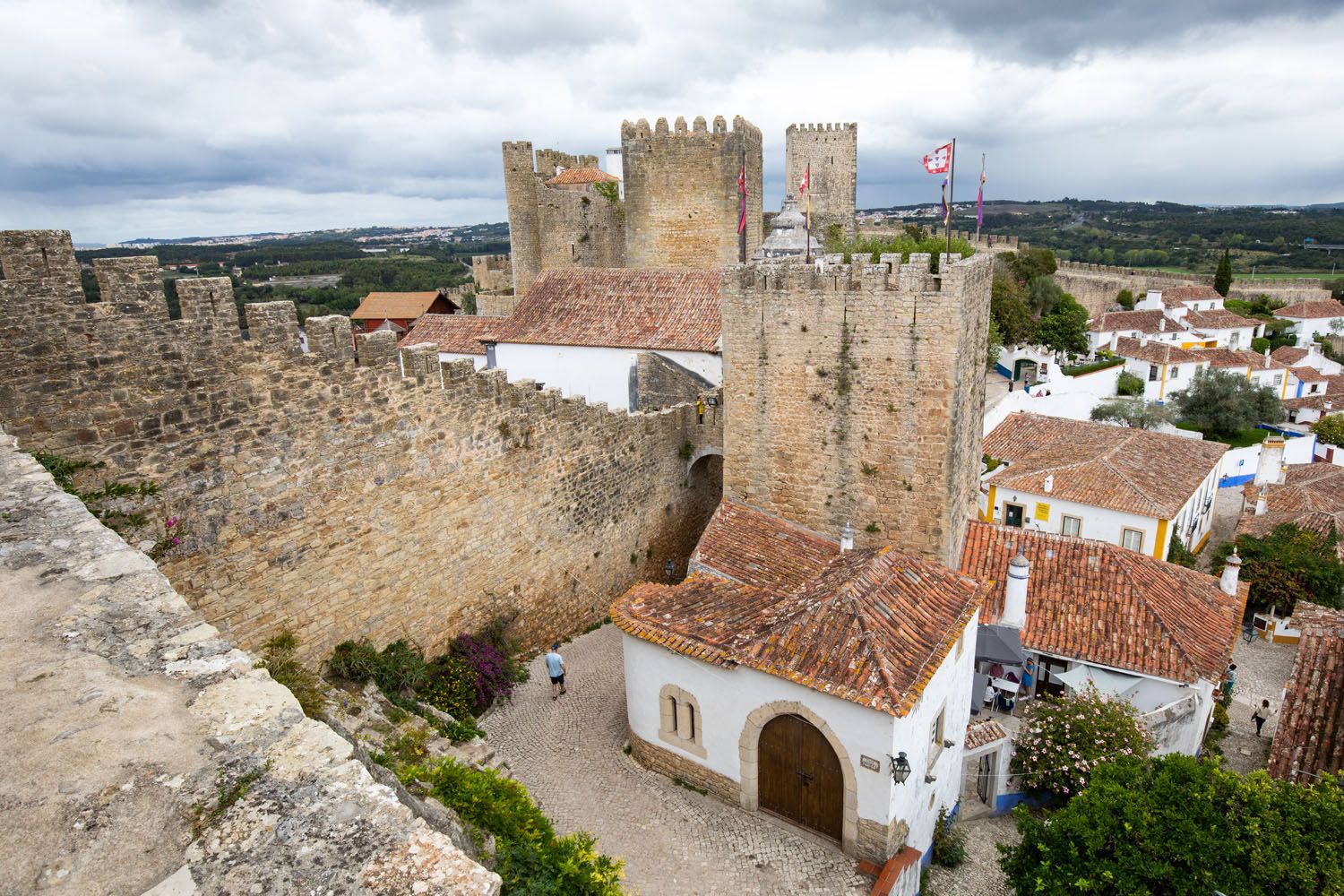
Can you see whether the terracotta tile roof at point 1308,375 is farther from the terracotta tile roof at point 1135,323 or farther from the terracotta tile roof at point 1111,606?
the terracotta tile roof at point 1111,606

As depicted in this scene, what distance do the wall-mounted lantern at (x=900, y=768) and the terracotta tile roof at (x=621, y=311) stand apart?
1169 cm

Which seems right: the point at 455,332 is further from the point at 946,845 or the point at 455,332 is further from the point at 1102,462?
the point at 946,845

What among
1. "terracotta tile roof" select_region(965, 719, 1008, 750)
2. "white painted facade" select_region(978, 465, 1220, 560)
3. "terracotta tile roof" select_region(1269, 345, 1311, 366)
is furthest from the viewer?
"terracotta tile roof" select_region(1269, 345, 1311, 366)

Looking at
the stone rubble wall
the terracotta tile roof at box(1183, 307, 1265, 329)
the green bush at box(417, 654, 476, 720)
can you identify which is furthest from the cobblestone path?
the terracotta tile roof at box(1183, 307, 1265, 329)

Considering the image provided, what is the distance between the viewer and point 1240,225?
437 ft

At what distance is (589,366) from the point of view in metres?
19.5

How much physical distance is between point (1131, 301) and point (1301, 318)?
10970mm

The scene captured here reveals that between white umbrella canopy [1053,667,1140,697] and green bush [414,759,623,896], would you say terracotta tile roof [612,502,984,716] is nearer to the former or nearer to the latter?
green bush [414,759,623,896]

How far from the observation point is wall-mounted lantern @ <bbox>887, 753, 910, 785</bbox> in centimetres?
752

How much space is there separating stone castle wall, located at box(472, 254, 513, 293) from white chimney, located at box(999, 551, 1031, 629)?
28.6m

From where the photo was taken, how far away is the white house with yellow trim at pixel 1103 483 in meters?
19.4

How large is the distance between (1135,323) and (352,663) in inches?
2037

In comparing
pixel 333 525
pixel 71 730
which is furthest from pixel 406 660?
pixel 71 730

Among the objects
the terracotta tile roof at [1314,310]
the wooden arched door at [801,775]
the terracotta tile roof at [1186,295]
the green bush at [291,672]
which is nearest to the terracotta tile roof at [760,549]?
the wooden arched door at [801,775]
